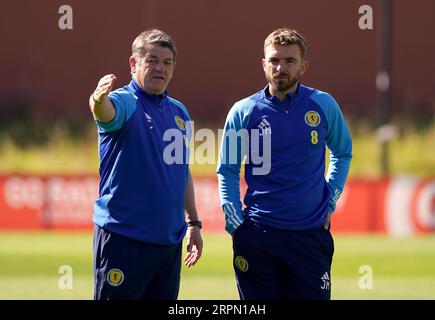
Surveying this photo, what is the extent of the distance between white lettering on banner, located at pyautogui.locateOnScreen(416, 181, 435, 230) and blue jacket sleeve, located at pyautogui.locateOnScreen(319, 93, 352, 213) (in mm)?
12185

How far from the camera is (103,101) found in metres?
5.95

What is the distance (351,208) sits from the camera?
1978 centimetres

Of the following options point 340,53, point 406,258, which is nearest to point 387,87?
point 340,53

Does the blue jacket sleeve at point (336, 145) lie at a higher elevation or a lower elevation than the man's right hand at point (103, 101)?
lower

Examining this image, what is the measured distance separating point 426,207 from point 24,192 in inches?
300

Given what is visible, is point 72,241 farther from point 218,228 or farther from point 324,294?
point 324,294

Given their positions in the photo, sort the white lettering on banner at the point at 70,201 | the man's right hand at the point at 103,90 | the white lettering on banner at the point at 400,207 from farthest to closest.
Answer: the white lettering on banner at the point at 70,201
the white lettering on banner at the point at 400,207
the man's right hand at the point at 103,90

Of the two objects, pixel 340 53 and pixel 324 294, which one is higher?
pixel 340 53

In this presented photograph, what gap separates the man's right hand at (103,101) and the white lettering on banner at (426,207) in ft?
44.5

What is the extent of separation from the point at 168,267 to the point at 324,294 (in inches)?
39.4

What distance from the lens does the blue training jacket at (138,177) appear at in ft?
20.6

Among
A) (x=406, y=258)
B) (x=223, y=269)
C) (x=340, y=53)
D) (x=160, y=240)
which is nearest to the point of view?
(x=160, y=240)

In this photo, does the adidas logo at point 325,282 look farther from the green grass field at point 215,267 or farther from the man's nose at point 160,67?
the green grass field at point 215,267

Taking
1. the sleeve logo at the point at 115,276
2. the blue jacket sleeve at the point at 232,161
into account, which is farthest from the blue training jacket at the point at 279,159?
the sleeve logo at the point at 115,276
